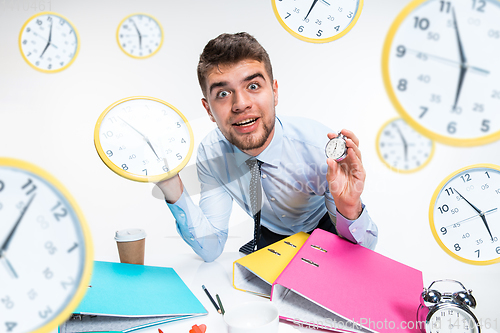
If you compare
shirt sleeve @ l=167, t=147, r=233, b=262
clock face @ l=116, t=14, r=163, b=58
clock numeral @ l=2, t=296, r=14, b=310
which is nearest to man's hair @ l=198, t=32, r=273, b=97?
shirt sleeve @ l=167, t=147, r=233, b=262

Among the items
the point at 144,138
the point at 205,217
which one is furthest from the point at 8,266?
the point at 205,217

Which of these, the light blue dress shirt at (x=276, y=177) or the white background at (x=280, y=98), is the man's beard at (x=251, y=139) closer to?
the light blue dress shirt at (x=276, y=177)

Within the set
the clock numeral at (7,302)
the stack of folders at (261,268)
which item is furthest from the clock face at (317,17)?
the clock numeral at (7,302)

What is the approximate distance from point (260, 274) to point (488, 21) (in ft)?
2.81

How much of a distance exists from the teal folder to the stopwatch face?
69 cm

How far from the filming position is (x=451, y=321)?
74cm

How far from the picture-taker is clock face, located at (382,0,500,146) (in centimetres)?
52

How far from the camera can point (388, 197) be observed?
2215 mm

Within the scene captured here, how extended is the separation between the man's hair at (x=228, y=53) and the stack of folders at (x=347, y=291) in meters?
0.86

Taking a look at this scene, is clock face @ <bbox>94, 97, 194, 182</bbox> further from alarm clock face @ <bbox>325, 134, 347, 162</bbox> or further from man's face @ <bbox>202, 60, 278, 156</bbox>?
alarm clock face @ <bbox>325, 134, 347, 162</bbox>

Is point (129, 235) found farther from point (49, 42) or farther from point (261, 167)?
point (49, 42)

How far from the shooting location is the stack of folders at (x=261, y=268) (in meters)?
1.06

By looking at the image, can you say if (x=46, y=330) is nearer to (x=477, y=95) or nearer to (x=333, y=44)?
(x=477, y=95)

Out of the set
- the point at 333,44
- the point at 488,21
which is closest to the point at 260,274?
the point at 488,21
